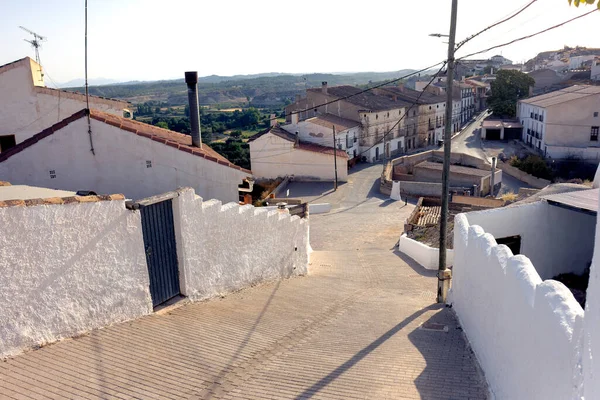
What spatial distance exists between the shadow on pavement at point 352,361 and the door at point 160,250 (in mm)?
3681

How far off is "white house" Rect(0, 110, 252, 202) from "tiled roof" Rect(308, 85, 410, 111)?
131 ft

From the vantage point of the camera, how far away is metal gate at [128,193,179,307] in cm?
915

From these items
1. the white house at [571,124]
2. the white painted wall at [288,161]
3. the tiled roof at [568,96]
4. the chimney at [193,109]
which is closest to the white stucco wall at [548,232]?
the chimney at [193,109]

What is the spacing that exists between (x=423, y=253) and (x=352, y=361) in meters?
11.6

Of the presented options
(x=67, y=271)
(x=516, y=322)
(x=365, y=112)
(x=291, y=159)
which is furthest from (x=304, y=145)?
(x=516, y=322)

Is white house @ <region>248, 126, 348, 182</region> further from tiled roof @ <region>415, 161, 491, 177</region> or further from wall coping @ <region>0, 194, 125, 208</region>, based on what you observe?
wall coping @ <region>0, 194, 125, 208</region>

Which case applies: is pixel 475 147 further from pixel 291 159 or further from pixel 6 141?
pixel 6 141

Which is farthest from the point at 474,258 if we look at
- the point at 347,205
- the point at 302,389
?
the point at 347,205

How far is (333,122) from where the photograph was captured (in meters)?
48.7

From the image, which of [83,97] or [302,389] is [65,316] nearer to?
[302,389]

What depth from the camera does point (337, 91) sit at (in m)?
54.7

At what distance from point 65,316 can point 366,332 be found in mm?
5121

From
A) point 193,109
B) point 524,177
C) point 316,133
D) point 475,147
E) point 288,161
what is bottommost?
point 524,177

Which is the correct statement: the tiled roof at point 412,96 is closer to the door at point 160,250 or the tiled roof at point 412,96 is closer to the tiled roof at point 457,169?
the tiled roof at point 457,169
